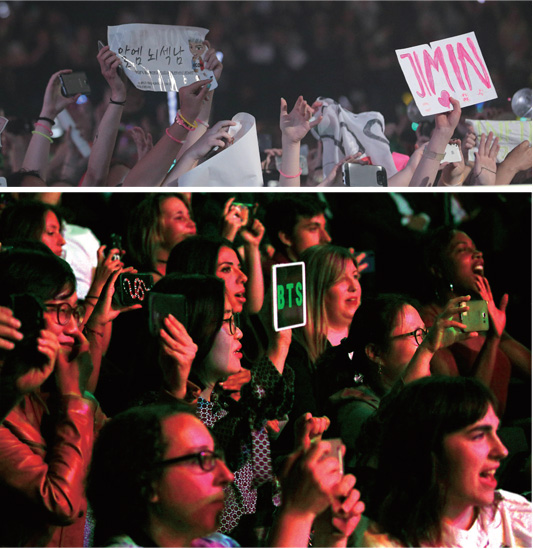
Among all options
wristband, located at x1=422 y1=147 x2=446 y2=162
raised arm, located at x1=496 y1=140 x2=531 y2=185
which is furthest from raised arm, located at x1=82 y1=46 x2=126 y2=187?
raised arm, located at x1=496 y1=140 x2=531 y2=185

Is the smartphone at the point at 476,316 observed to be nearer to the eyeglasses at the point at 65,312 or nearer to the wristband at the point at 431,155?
the wristband at the point at 431,155

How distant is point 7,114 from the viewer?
227cm

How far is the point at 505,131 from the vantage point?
2389 mm

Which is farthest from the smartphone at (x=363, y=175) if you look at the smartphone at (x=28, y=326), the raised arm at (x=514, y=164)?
the smartphone at (x=28, y=326)

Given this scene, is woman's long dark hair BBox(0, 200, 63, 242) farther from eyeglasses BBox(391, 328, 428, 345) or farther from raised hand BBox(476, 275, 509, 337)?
raised hand BBox(476, 275, 509, 337)

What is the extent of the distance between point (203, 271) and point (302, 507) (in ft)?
2.32

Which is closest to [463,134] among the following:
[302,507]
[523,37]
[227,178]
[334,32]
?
[523,37]

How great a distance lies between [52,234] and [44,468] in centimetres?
65

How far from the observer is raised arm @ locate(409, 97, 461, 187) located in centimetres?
238

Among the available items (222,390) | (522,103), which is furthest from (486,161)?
(222,390)

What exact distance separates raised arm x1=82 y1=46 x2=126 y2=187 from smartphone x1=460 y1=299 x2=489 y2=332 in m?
1.14

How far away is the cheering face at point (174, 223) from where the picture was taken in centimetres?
228

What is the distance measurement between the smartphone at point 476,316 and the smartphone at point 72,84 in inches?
50.9

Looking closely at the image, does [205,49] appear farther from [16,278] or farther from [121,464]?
[121,464]
